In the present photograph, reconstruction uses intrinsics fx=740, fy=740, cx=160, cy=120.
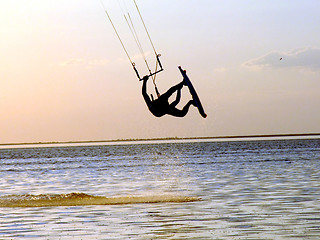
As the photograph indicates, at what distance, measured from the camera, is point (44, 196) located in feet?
125

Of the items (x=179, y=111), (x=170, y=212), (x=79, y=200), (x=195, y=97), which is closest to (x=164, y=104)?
(x=179, y=111)

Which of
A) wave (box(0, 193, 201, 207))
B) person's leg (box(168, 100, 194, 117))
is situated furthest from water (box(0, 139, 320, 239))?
person's leg (box(168, 100, 194, 117))

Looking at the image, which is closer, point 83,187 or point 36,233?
point 36,233

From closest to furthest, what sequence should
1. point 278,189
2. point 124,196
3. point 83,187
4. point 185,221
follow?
point 185,221
point 124,196
point 278,189
point 83,187

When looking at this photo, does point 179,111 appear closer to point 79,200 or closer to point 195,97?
point 195,97

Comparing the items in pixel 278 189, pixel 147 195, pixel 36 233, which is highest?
pixel 36 233

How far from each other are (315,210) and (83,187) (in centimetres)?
2072

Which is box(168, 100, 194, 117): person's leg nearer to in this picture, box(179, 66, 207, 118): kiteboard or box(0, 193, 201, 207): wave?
box(179, 66, 207, 118): kiteboard

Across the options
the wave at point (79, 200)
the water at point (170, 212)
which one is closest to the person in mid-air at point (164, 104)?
the water at point (170, 212)

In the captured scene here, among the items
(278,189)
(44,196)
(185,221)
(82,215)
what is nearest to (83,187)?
(44,196)

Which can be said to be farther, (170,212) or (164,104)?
(170,212)

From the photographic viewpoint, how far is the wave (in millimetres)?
33250

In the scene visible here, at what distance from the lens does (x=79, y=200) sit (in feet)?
112

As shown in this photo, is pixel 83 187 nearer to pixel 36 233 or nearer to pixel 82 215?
pixel 82 215
